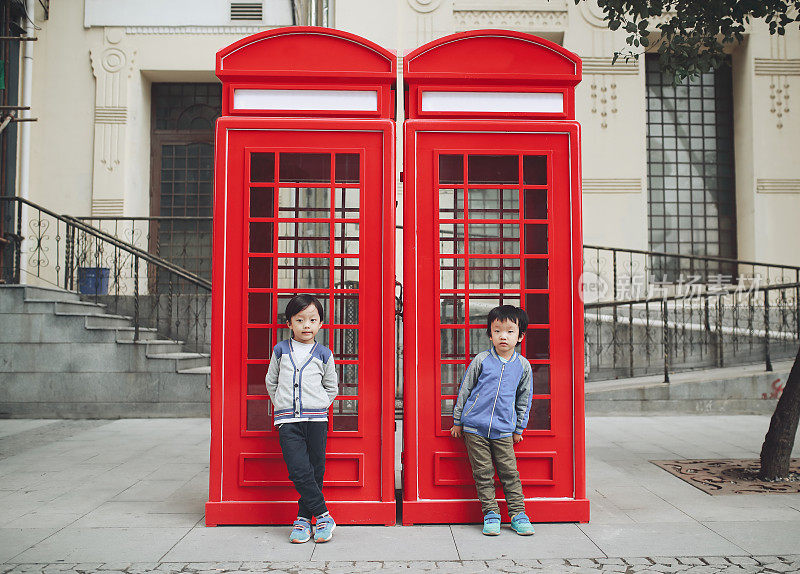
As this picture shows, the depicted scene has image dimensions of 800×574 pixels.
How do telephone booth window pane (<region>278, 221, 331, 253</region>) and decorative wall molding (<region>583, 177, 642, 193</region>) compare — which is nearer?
telephone booth window pane (<region>278, 221, 331, 253</region>)

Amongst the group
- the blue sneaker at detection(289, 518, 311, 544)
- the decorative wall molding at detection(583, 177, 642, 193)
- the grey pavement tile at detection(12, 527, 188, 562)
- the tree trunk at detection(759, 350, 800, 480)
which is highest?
the decorative wall molding at detection(583, 177, 642, 193)

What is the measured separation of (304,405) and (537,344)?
5.58 ft

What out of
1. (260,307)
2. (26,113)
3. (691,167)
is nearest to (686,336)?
(691,167)

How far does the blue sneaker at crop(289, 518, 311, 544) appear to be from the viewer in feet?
14.3

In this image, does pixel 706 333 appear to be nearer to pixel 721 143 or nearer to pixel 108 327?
pixel 721 143

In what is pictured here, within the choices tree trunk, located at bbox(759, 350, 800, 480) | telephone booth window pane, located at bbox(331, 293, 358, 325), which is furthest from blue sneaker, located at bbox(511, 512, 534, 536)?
tree trunk, located at bbox(759, 350, 800, 480)

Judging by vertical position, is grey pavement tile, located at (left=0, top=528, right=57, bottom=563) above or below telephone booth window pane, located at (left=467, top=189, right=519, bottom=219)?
below

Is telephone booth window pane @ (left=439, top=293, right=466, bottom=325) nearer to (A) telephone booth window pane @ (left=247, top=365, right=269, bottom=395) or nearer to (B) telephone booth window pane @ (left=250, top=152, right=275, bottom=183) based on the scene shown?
(A) telephone booth window pane @ (left=247, top=365, right=269, bottom=395)

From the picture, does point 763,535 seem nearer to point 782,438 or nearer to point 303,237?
point 782,438

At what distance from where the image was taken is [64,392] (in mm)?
9672

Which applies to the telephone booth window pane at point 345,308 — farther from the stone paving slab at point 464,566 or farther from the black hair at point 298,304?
the stone paving slab at point 464,566

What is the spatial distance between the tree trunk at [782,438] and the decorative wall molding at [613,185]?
7.89 meters

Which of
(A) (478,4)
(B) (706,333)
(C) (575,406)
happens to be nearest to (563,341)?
(C) (575,406)

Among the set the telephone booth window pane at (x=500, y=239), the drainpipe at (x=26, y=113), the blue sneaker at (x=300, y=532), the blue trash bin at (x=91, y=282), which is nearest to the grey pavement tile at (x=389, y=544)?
the blue sneaker at (x=300, y=532)
